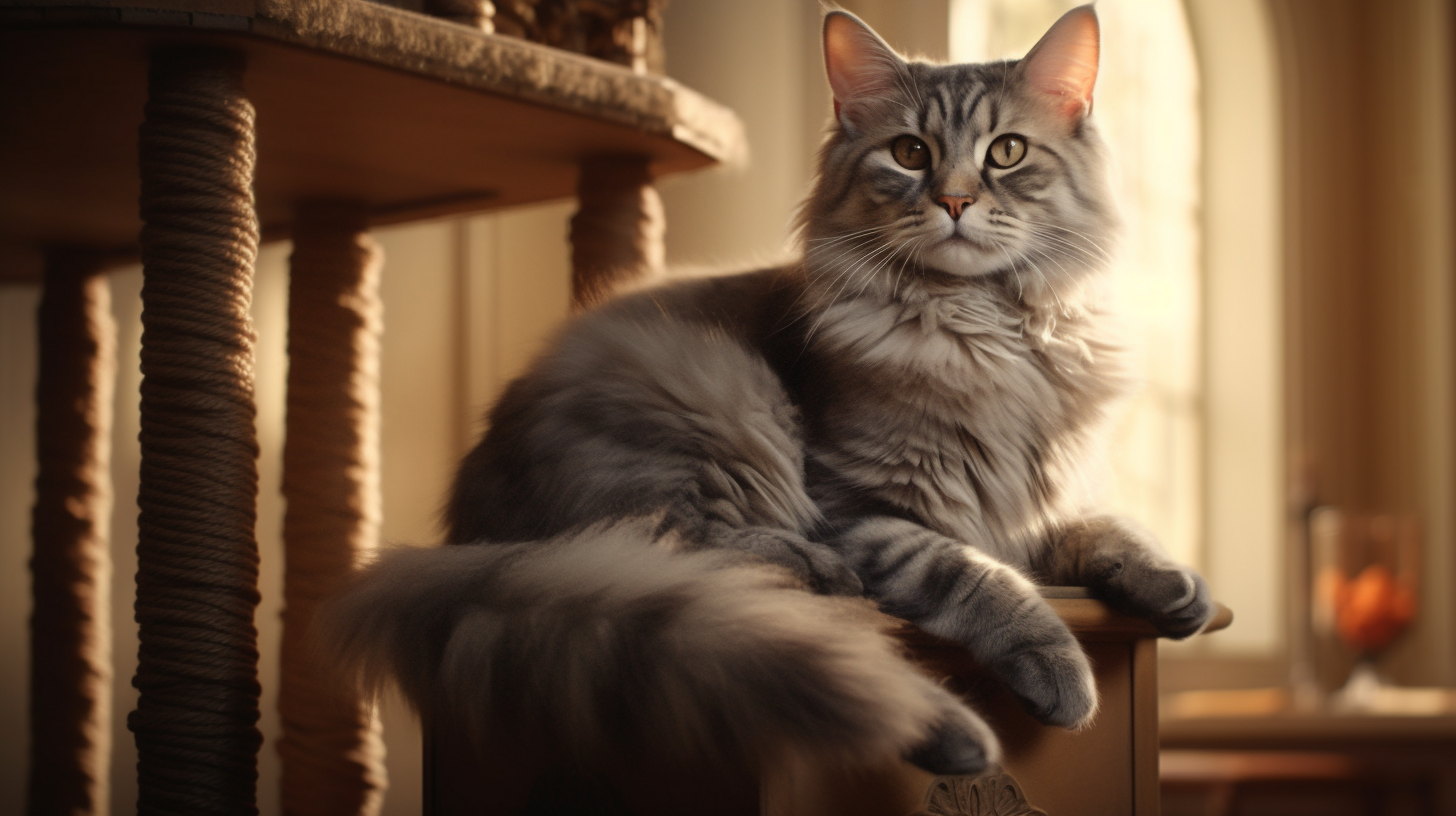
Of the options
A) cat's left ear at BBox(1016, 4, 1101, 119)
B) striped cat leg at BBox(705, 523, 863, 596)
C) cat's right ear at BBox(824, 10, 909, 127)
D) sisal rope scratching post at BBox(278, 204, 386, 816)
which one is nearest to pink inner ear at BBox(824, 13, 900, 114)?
cat's right ear at BBox(824, 10, 909, 127)

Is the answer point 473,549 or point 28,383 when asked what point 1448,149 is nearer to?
point 473,549

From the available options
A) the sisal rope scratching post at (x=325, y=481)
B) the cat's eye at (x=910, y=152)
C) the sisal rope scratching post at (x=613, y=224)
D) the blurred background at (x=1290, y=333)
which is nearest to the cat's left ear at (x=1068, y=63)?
the cat's eye at (x=910, y=152)

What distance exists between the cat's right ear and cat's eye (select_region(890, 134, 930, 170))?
0.06 m

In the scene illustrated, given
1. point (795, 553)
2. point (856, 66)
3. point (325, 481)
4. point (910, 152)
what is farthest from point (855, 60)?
point (325, 481)

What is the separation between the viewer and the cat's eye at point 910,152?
0.98 metres

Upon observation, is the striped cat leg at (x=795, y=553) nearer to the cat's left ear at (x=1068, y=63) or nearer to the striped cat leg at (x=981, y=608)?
the striped cat leg at (x=981, y=608)

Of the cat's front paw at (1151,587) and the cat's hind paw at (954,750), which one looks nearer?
the cat's hind paw at (954,750)

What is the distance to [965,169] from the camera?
95 centimetres

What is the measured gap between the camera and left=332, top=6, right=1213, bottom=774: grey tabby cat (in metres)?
0.78

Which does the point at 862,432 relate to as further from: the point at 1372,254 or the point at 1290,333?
the point at 1372,254

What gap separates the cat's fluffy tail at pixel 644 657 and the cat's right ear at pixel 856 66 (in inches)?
18.8

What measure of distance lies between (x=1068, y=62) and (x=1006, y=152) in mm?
103

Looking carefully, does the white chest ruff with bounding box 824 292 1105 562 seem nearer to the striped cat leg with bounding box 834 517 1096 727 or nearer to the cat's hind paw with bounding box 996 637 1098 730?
the striped cat leg with bounding box 834 517 1096 727

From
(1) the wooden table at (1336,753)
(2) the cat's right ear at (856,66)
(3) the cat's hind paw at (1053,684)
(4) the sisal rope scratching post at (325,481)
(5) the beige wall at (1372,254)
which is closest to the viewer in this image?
(3) the cat's hind paw at (1053,684)
